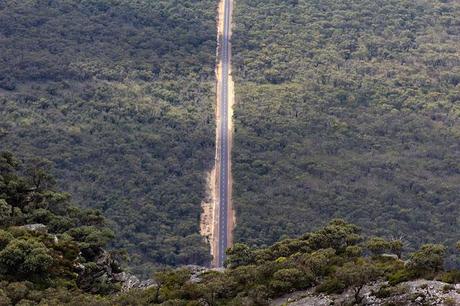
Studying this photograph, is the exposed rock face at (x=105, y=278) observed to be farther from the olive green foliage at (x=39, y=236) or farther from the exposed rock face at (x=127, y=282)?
the olive green foliage at (x=39, y=236)

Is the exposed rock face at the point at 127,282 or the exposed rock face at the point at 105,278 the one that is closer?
the exposed rock face at the point at 105,278

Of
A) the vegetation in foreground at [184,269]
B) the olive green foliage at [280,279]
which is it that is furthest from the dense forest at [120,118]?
the olive green foliage at [280,279]

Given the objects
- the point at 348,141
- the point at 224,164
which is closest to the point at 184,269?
the point at 224,164

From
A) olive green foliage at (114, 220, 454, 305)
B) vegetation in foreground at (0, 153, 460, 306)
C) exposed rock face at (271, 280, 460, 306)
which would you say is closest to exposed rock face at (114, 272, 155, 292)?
vegetation in foreground at (0, 153, 460, 306)

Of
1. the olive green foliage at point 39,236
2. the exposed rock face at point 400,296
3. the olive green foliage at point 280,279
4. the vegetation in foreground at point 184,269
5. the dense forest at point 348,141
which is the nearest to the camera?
the exposed rock face at point 400,296

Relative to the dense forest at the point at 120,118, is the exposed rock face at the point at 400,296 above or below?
above
